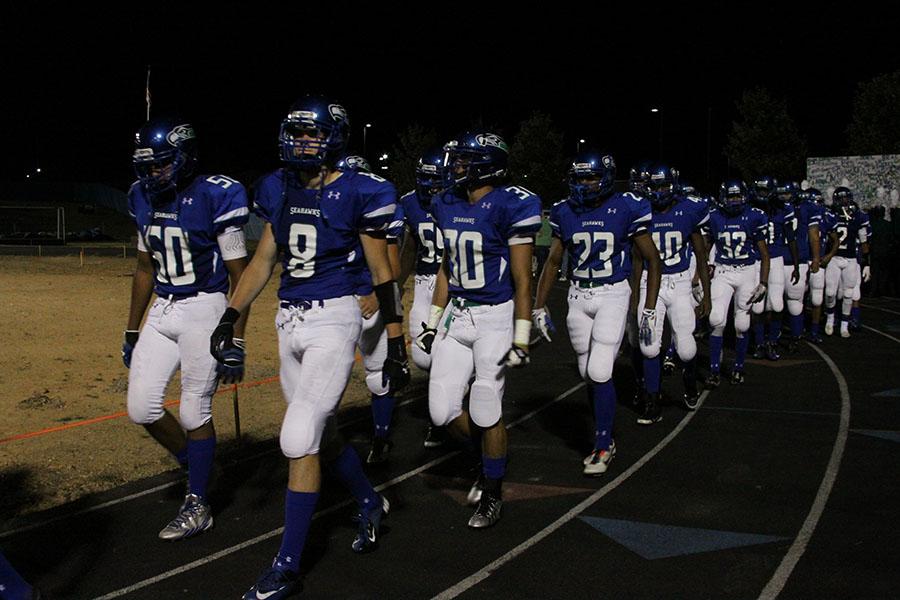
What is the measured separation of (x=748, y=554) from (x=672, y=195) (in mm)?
4812

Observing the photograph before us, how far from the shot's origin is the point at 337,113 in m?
4.95

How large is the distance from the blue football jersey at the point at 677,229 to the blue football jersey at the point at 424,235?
2385 mm

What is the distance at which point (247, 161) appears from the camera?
67.1 meters

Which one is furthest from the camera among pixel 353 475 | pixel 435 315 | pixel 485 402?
pixel 435 315

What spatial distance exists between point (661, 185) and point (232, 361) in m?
5.50

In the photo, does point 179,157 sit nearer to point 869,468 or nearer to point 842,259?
point 869,468

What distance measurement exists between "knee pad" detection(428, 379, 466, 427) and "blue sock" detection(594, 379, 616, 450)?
4.92 ft

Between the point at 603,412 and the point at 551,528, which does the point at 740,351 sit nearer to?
the point at 603,412

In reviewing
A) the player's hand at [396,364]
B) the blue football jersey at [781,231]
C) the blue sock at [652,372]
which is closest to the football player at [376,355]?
the player's hand at [396,364]

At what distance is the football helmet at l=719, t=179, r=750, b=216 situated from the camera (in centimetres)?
1074

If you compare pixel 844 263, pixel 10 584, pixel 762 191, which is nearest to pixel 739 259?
pixel 762 191

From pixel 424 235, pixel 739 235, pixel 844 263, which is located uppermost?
pixel 424 235

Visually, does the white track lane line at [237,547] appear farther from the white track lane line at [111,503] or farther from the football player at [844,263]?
the football player at [844,263]

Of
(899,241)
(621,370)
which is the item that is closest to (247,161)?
(899,241)
